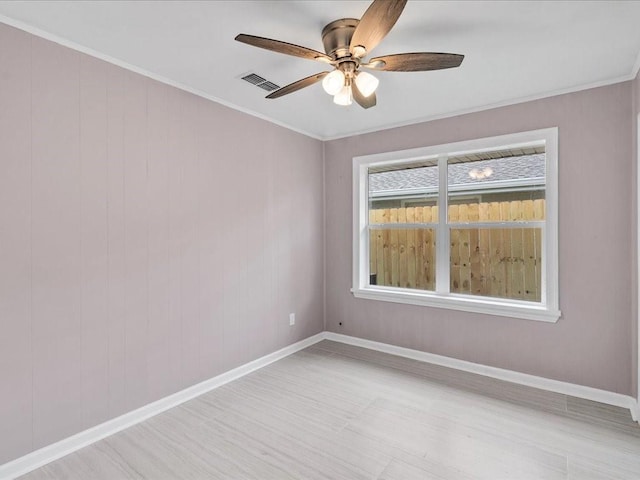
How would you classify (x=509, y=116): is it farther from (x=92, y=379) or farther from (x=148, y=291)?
(x=92, y=379)

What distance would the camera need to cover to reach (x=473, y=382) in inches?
122

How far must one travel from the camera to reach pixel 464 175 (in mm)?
3512

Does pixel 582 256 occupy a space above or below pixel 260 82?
below

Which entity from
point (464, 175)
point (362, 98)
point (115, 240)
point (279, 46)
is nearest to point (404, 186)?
point (464, 175)

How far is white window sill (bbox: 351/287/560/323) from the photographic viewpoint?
3.02 m

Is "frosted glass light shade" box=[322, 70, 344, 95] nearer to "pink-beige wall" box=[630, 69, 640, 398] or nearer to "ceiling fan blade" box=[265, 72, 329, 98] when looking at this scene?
"ceiling fan blade" box=[265, 72, 329, 98]

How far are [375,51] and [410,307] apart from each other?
98.5 inches

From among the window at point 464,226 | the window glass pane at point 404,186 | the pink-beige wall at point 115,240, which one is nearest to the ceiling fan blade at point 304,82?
the pink-beige wall at point 115,240

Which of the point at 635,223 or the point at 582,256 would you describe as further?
the point at 582,256

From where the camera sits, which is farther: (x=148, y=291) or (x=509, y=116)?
(x=509, y=116)

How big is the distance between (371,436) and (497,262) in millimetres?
2027

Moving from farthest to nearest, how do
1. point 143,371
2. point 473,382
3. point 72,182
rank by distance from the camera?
point 473,382 → point 143,371 → point 72,182

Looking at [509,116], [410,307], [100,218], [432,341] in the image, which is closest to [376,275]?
[410,307]

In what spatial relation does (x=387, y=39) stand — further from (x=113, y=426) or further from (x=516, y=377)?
(x=113, y=426)
